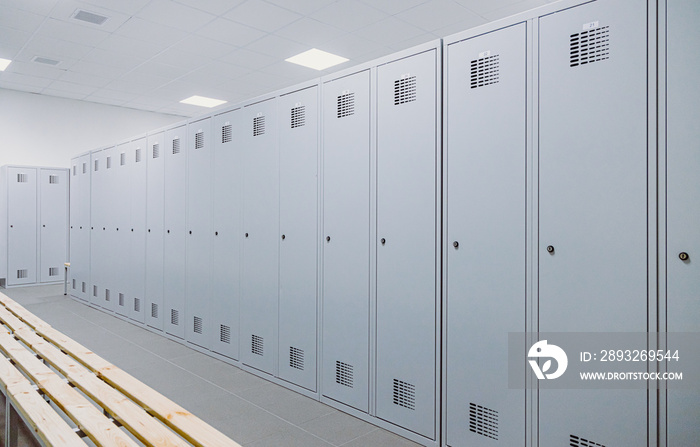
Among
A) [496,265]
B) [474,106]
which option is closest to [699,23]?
[474,106]

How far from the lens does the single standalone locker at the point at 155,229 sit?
15.9 ft

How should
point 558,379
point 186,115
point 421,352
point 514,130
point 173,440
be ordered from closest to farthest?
point 173,440, point 558,379, point 514,130, point 421,352, point 186,115

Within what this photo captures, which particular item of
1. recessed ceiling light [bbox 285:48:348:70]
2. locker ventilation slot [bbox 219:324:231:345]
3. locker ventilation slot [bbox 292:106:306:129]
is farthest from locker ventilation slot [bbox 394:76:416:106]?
recessed ceiling light [bbox 285:48:348:70]

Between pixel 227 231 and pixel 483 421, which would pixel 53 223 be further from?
pixel 483 421

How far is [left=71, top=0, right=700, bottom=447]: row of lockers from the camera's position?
1774mm

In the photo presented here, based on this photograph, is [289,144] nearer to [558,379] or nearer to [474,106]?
[474,106]

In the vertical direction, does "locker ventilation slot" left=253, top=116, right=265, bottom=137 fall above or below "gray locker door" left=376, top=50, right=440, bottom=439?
above

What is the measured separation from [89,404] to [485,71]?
2.43m

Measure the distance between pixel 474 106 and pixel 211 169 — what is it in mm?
2705

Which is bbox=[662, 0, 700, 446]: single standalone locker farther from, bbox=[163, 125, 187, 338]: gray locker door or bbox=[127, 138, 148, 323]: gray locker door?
bbox=[127, 138, 148, 323]: gray locker door

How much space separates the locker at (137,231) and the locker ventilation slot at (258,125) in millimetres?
2238

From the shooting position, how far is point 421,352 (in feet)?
8.20

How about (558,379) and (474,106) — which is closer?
(558,379)

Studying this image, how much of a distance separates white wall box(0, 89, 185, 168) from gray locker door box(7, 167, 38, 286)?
52cm
